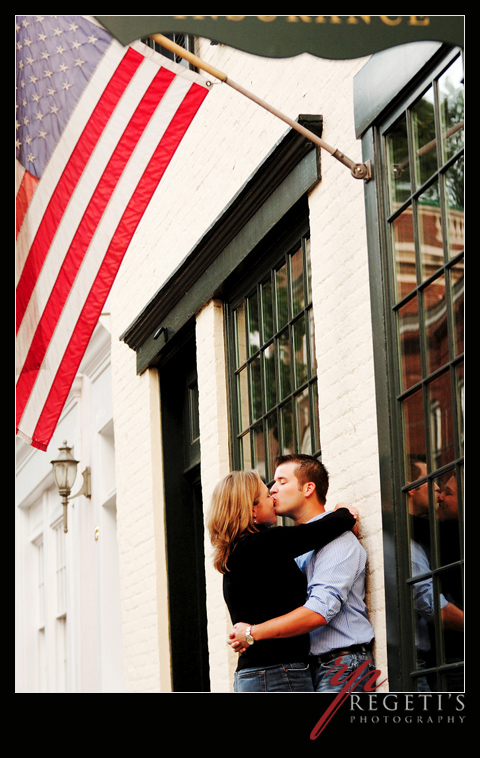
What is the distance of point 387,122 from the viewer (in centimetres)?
580

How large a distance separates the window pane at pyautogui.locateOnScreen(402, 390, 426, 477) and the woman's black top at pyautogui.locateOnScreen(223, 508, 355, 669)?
0.47 m

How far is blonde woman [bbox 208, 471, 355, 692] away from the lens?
17.7 ft

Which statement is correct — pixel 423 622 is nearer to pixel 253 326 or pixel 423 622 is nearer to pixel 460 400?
pixel 460 400

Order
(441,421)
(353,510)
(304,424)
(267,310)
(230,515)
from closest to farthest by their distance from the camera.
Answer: (441,421)
(230,515)
(353,510)
(304,424)
(267,310)

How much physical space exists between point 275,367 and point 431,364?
1672 mm

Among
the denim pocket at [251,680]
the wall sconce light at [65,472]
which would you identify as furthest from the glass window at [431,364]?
the wall sconce light at [65,472]

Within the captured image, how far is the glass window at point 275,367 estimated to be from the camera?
6.57 m

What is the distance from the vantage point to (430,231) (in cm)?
546

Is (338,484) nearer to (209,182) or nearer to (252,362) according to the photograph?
(252,362)

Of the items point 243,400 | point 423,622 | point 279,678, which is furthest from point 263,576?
point 243,400

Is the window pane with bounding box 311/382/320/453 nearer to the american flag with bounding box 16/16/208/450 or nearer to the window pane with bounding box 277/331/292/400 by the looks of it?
the window pane with bounding box 277/331/292/400

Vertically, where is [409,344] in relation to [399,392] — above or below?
above

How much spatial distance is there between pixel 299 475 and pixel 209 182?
2.85 meters

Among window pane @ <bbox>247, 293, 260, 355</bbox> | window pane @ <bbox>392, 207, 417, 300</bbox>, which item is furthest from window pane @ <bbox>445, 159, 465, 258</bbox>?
window pane @ <bbox>247, 293, 260, 355</bbox>
